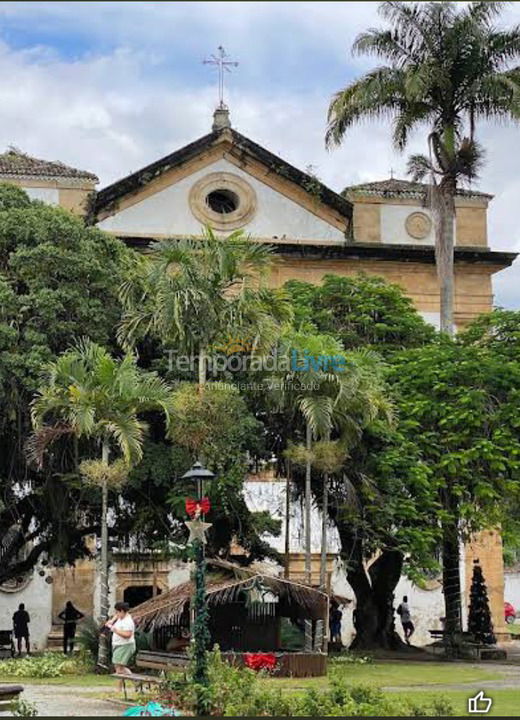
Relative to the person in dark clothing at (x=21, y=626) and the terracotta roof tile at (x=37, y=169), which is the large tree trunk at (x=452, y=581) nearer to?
the person in dark clothing at (x=21, y=626)

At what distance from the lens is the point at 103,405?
22.1m

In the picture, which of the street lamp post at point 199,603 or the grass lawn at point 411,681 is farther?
the grass lawn at point 411,681

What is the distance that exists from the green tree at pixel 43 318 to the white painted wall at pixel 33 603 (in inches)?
324

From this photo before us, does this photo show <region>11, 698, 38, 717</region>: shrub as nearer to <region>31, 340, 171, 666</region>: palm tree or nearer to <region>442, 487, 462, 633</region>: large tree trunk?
<region>31, 340, 171, 666</region>: palm tree

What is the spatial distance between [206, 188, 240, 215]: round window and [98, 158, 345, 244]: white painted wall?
61cm

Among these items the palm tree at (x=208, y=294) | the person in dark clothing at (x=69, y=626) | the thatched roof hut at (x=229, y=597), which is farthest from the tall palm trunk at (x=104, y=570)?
the person in dark clothing at (x=69, y=626)

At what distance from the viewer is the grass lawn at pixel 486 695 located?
47.0 feet

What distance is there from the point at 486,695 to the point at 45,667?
7.97 m

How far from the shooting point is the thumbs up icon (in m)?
14.6

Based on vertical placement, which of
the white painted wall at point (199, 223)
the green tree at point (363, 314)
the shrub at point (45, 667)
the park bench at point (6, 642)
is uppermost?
the white painted wall at point (199, 223)

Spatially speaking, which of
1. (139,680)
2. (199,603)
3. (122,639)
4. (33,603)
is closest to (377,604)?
(33,603)

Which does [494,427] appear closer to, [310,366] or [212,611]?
[310,366]

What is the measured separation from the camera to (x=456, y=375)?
1071 inches

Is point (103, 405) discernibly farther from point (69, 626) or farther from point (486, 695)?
point (69, 626)
